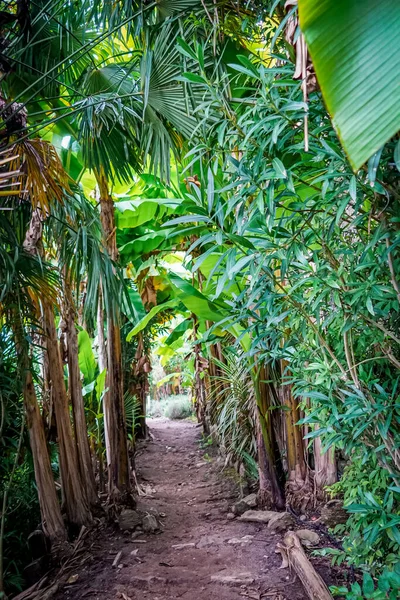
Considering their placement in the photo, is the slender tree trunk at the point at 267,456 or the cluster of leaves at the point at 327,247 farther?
the slender tree trunk at the point at 267,456

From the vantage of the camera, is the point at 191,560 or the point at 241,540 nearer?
the point at 191,560

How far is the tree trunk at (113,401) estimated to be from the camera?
11.2 feet

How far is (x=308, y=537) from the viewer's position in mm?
2516

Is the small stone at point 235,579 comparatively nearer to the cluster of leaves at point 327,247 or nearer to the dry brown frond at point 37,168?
the cluster of leaves at point 327,247

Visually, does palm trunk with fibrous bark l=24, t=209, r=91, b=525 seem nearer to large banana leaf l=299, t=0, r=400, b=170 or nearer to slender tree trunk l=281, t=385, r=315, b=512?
slender tree trunk l=281, t=385, r=315, b=512

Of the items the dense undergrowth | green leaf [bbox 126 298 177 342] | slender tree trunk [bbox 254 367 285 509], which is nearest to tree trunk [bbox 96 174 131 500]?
the dense undergrowth

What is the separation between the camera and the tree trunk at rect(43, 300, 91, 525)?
288cm

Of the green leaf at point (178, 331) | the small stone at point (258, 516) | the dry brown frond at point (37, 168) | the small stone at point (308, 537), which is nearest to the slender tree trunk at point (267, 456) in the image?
the small stone at point (258, 516)

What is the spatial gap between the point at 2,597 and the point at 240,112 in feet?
8.89

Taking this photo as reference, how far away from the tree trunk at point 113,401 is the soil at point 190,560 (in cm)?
36

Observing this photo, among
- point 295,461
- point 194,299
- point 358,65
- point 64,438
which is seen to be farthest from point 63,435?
point 358,65

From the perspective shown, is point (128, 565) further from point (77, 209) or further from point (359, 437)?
point (77, 209)

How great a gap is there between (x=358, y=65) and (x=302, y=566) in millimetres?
2363

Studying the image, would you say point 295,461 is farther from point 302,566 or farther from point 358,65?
point 358,65
